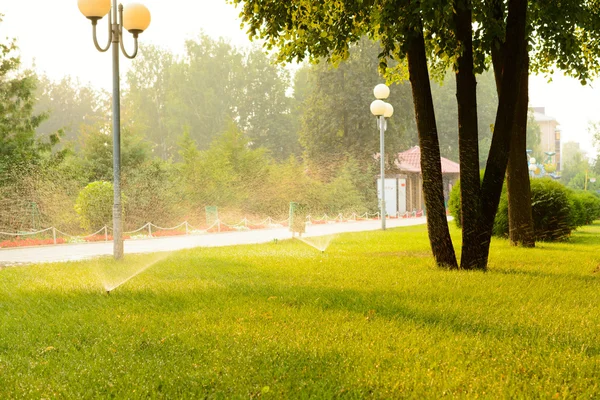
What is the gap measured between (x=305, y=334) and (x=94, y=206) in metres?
17.7

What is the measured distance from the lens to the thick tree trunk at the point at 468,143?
10078 mm

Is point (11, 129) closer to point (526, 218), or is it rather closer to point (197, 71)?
point (526, 218)

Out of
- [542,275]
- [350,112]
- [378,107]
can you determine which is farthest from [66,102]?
[542,275]

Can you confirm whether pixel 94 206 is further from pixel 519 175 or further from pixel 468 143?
pixel 468 143

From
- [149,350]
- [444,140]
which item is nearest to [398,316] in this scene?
[149,350]

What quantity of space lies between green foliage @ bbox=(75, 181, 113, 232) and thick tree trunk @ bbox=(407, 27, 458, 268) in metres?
14.3

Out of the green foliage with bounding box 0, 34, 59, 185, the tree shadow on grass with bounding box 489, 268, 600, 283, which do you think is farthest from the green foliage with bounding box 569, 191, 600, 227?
the green foliage with bounding box 0, 34, 59, 185

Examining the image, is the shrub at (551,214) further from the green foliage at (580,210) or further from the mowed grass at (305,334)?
the mowed grass at (305,334)

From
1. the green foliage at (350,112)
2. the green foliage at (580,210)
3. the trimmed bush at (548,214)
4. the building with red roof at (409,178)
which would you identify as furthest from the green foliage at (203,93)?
the trimmed bush at (548,214)

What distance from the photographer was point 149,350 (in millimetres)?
5184

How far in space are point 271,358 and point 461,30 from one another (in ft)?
23.1

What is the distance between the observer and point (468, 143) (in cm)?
1020

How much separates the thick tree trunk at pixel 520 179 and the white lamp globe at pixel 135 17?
805 cm

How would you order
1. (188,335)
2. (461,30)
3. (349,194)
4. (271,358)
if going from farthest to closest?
(349,194) < (461,30) < (188,335) < (271,358)
